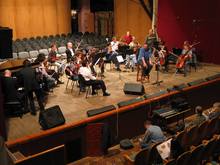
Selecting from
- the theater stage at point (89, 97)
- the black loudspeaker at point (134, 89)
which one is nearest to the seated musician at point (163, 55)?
the theater stage at point (89, 97)

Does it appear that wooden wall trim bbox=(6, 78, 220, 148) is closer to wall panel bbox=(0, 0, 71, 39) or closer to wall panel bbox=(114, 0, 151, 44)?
wall panel bbox=(114, 0, 151, 44)

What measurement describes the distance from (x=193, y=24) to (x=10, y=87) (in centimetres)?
927

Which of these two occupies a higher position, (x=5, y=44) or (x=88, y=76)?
(x=5, y=44)

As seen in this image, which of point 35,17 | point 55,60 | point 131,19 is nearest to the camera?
point 55,60

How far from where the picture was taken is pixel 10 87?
24.2ft

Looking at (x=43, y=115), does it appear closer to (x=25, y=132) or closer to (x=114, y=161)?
(x=25, y=132)

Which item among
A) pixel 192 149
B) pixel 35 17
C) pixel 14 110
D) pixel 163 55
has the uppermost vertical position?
pixel 35 17

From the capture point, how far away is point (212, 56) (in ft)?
43.8

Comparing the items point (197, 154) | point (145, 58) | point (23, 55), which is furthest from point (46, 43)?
point (197, 154)

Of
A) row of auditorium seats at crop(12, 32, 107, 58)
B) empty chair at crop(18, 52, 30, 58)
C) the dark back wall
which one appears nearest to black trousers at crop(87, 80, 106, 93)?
row of auditorium seats at crop(12, 32, 107, 58)

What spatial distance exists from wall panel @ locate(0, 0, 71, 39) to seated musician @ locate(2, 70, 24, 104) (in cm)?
921

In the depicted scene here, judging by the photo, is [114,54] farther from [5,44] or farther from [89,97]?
[5,44]

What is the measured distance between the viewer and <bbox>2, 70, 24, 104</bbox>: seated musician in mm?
7316

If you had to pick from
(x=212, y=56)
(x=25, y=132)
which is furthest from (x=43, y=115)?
(x=212, y=56)
